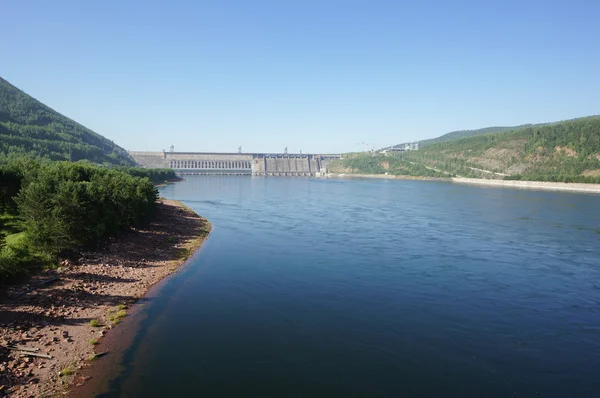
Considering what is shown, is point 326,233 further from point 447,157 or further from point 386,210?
point 447,157

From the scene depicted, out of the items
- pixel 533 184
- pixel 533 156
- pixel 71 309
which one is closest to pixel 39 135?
pixel 71 309

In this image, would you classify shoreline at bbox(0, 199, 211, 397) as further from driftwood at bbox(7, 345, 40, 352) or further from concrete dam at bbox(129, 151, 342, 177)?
concrete dam at bbox(129, 151, 342, 177)

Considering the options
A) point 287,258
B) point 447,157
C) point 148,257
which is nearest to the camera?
point 148,257

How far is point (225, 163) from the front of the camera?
7436 inches

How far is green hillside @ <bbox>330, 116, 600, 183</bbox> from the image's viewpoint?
12569 cm

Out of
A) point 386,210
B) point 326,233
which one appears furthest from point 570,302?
point 386,210

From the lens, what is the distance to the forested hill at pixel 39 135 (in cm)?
A: 10459

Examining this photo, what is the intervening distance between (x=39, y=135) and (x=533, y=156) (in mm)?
158028

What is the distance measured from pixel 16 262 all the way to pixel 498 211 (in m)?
53.0

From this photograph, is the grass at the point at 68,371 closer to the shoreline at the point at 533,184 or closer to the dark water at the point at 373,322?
the dark water at the point at 373,322

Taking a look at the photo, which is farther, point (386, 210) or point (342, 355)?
point (386, 210)

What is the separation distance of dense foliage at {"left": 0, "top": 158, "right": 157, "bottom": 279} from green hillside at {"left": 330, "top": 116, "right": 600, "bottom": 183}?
369ft

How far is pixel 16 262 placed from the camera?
728 inches

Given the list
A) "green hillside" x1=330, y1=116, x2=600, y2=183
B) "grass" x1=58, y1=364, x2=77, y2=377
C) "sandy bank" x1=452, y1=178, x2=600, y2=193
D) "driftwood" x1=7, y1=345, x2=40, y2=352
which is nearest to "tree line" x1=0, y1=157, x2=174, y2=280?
"driftwood" x1=7, y1=345, x2=40, y2=352
